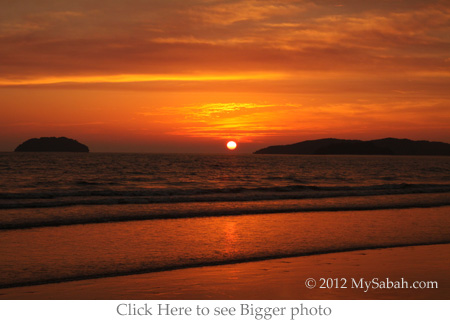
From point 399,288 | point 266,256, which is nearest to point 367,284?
point 399,288

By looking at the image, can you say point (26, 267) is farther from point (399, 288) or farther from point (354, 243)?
point (354, 243)

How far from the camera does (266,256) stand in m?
10.9

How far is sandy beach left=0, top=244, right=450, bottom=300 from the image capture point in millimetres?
7867

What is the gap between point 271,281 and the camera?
8.73 m
